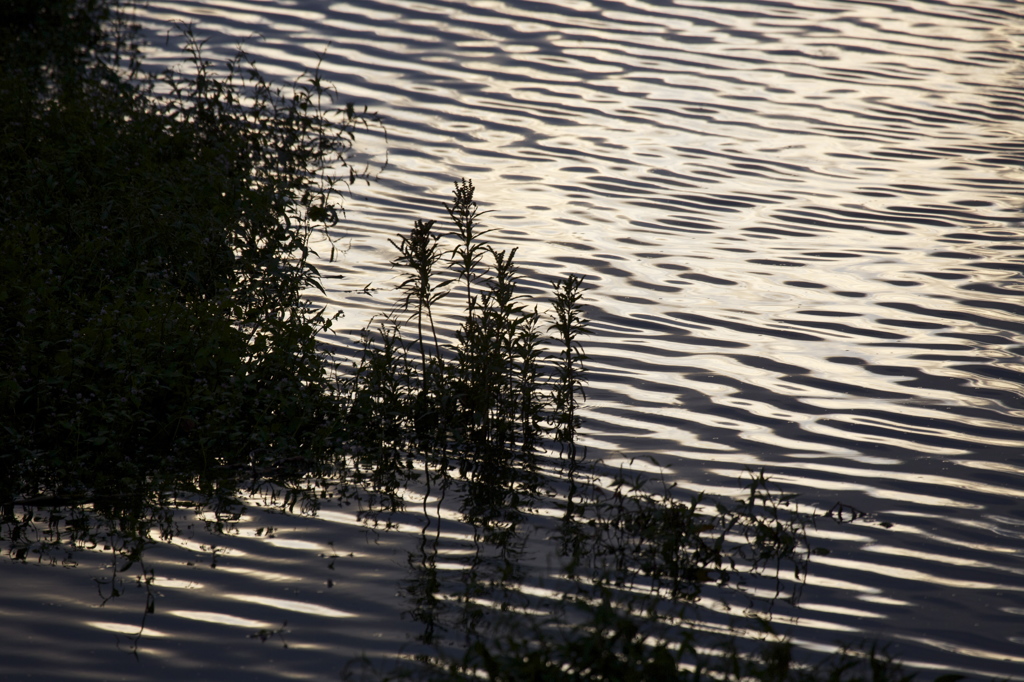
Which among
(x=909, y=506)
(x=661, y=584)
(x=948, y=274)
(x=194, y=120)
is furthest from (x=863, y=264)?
(x=194, y=120)

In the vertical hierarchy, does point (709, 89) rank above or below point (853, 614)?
above

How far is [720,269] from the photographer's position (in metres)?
9.59

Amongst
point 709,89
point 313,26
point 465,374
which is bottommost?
point 465,374

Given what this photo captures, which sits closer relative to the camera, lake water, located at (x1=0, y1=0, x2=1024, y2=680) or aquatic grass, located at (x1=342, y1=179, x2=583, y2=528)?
lake water, located at (x1=0, y1=0, x2=1024, y2=680)

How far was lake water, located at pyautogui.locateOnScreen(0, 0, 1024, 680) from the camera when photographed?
5078 millimetres

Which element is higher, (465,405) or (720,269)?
(720,269)

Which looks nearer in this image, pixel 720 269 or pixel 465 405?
pixel 465 405

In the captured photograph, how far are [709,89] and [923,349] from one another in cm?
736

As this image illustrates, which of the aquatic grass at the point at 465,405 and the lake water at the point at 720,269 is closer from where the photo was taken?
the lake water at the point at 720,269

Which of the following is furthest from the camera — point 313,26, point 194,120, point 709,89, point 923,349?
point 313,26

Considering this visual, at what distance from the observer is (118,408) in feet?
19.7

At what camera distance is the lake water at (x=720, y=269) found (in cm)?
508

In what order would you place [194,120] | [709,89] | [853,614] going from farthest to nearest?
[709,89], [194,120], [853,614]

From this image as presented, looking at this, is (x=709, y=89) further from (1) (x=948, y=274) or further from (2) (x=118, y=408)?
(2) (x=118, y=408)
